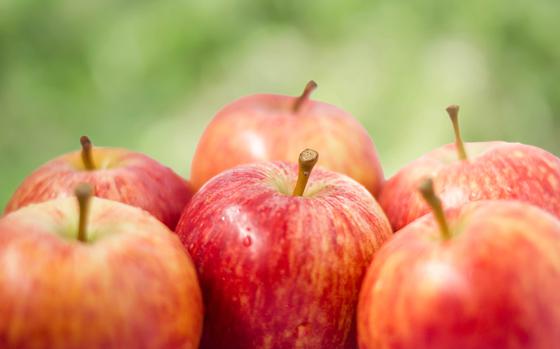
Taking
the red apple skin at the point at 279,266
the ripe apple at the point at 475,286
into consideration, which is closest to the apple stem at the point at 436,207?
the ripe apple at the point at 475,286

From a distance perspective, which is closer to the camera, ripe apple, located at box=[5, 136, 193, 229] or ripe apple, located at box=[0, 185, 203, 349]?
ripe apple, located at box=[0, 185, 203, 349]

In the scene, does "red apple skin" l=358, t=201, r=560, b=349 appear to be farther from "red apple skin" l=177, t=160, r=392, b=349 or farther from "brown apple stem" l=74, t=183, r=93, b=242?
"brown apple stem" l=74, t=183, r=93, b=242

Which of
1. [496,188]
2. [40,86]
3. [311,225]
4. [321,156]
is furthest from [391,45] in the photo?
[311,225]

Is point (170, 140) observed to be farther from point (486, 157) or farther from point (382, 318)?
point (382, 318)

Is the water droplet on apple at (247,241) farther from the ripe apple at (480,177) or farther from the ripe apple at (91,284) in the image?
the ripe apple at (480,177)

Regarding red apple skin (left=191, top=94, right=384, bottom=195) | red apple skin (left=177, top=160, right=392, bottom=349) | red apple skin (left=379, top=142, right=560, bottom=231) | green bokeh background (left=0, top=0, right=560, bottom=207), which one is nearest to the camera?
red apple skin (left=177, top=160, right=392, bottom=349)

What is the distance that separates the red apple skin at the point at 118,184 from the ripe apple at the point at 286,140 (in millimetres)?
85

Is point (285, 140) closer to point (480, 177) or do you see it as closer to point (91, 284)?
point (480, 177)

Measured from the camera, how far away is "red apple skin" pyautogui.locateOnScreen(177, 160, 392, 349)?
0.67 m

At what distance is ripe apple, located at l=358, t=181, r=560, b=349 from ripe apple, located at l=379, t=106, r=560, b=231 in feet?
0.54

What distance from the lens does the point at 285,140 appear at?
0.96 meters

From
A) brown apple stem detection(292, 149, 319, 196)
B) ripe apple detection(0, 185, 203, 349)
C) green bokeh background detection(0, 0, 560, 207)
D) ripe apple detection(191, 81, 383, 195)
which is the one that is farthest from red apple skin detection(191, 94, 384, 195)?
green bokeh background detection(0, 0, 560, 207)

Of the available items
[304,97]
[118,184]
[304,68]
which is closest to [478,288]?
[118,184]

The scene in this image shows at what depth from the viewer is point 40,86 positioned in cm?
172
